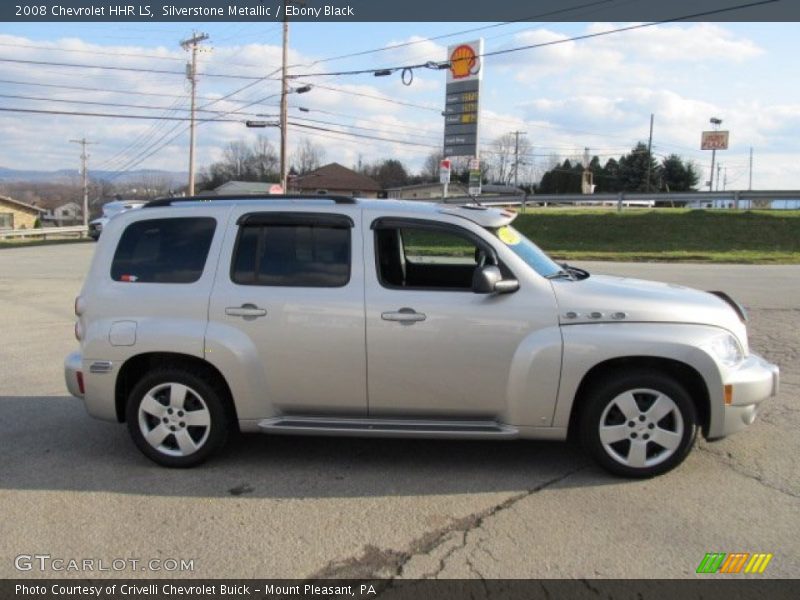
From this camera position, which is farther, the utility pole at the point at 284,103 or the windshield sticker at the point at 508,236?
the utility pole at the point at 284,103

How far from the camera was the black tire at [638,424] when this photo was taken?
165 inches

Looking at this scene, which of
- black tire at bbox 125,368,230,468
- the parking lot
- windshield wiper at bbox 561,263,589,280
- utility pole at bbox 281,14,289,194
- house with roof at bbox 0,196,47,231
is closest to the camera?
the parking lot

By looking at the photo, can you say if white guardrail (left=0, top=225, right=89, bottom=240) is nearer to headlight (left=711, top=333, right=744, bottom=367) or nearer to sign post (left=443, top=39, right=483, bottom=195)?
sign post (left=443, top=39, right=483, bottom=195)

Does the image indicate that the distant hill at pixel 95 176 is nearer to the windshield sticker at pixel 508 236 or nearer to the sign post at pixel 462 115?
the sign post at pixel 462 115

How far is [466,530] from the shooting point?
3.69m

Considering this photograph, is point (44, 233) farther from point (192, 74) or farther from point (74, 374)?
point (74, 374)

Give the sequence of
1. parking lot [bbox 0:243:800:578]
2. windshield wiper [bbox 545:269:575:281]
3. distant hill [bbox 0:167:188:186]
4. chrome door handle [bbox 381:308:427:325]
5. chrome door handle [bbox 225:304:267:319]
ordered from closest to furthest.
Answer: parking lot [bbox 0:243:800:578]
chrome door handle [bbox 381:308:427:325]
chrome door handle [bbox 225:304:267:319]
windshield wiper [bbox 545:269:575:281]
distant hill [bbox 0:167:188:186]

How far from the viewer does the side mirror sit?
Result: 4.13 meters

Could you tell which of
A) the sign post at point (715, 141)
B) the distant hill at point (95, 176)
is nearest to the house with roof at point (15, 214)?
the distant hill at point (95, 176)

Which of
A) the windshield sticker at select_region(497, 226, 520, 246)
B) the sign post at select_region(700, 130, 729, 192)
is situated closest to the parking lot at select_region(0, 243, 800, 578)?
the windshield sticker at select_region(497, 226, 520, 246)

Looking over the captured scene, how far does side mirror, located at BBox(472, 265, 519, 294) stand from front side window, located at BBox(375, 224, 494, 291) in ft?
0.43

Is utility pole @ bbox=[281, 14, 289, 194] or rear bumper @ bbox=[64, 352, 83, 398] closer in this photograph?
rear bumper @ bbox=[64, 352, 83, 398]

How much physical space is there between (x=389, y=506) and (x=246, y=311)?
157cm

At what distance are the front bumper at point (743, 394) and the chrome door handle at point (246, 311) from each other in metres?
3.04
